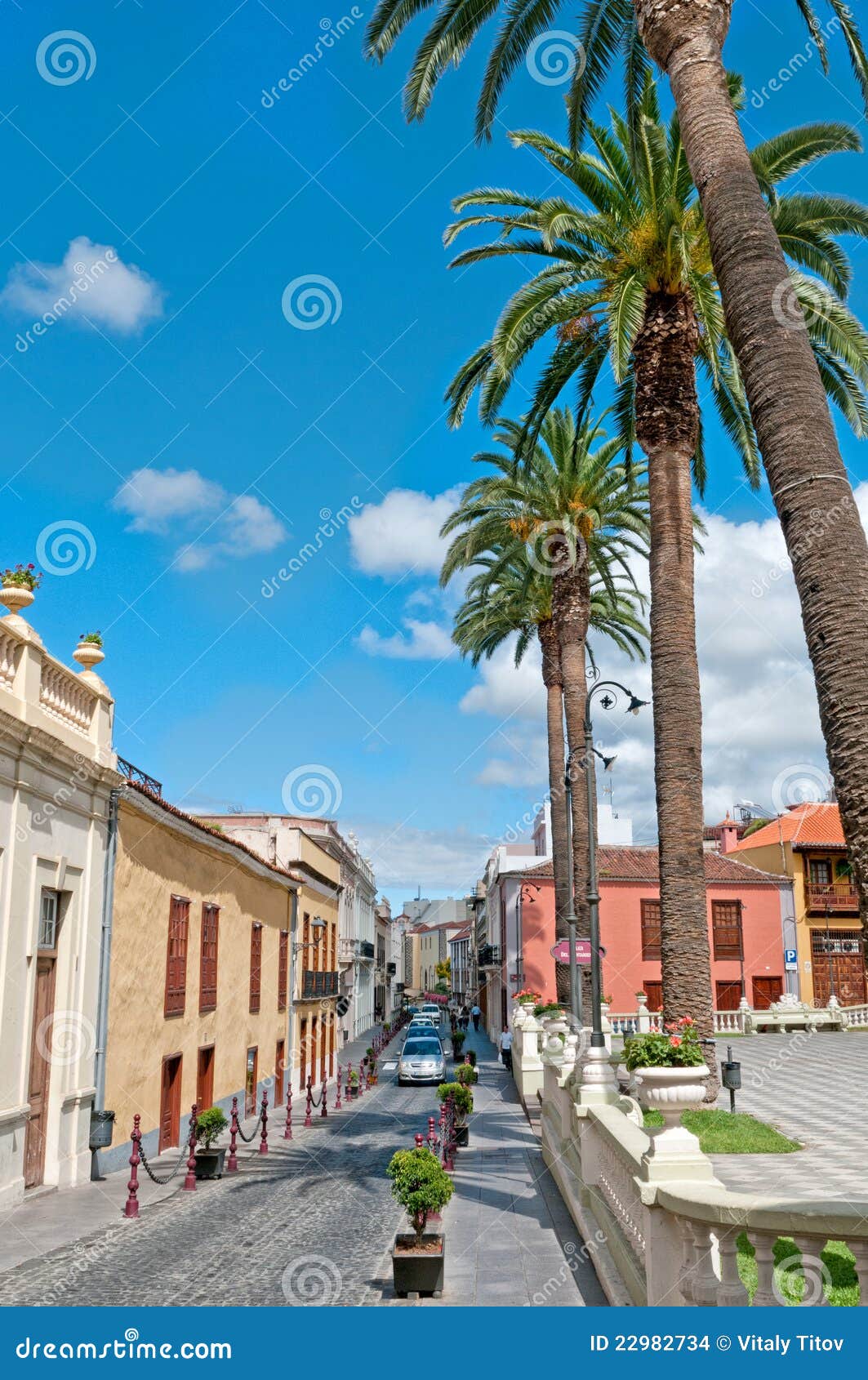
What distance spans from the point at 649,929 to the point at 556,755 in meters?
17.6

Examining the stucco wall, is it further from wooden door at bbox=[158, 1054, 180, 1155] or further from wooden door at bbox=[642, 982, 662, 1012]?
wooden door at bbox=[642, 982, 662, 1012]

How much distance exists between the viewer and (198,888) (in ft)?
75.5

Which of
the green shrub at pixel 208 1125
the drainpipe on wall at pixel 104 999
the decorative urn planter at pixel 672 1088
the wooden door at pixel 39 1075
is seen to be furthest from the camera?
the green shrub at pixel 208 1125

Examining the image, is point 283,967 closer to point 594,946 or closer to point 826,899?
point 594,946

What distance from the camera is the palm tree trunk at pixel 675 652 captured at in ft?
44.9

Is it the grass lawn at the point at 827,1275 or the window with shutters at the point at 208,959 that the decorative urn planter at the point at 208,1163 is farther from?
the grass lawn at the point at 827,1275

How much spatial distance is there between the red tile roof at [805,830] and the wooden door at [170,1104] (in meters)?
33.4

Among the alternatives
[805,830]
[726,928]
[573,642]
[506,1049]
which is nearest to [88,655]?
[573,642]

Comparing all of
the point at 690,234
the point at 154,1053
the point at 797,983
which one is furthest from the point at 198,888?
the point at 797,983

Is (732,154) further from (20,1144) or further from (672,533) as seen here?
(20,1144)

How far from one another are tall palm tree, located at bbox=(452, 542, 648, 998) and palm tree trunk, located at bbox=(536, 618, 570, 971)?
0.02m

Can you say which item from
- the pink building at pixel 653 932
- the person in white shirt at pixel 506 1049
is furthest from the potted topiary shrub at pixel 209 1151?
the pink building at pixel 653 932

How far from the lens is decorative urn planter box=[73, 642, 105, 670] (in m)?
17.5

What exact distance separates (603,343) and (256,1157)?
1593 centimetres
